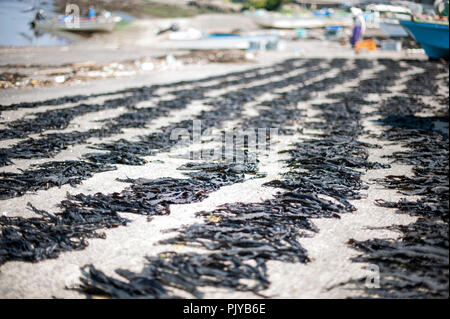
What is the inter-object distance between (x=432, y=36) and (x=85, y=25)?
76.4 feet

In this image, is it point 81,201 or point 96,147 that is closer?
point 81,201

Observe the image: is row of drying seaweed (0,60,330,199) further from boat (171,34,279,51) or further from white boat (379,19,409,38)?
white boat (379,19,409,38)

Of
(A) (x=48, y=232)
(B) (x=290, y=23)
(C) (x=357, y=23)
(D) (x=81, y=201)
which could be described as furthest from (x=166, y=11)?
(A) (x=48, y=232)

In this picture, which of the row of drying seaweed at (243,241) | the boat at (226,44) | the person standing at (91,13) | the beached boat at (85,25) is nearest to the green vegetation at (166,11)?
the beached boat at (85,25)

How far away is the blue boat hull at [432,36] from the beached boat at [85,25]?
829 inches

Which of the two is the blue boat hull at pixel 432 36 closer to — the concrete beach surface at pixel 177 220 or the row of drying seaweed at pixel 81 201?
the concrete beach surface at pixel 177 220

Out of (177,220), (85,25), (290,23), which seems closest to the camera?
(177,220)

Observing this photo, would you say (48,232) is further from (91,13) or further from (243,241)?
(91,13)

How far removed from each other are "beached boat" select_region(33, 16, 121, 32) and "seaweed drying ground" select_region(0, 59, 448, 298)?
1740 centimetres

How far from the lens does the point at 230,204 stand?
4.30 metres

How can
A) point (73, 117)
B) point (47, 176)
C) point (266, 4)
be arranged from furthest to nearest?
point (266, 4) < point (73, 117) < point (47, 176)

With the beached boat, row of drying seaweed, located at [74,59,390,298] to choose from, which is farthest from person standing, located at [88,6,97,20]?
row of drying seaweed, located at [74,59,390,298]

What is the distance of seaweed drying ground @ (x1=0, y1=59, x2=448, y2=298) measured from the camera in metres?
2.95
